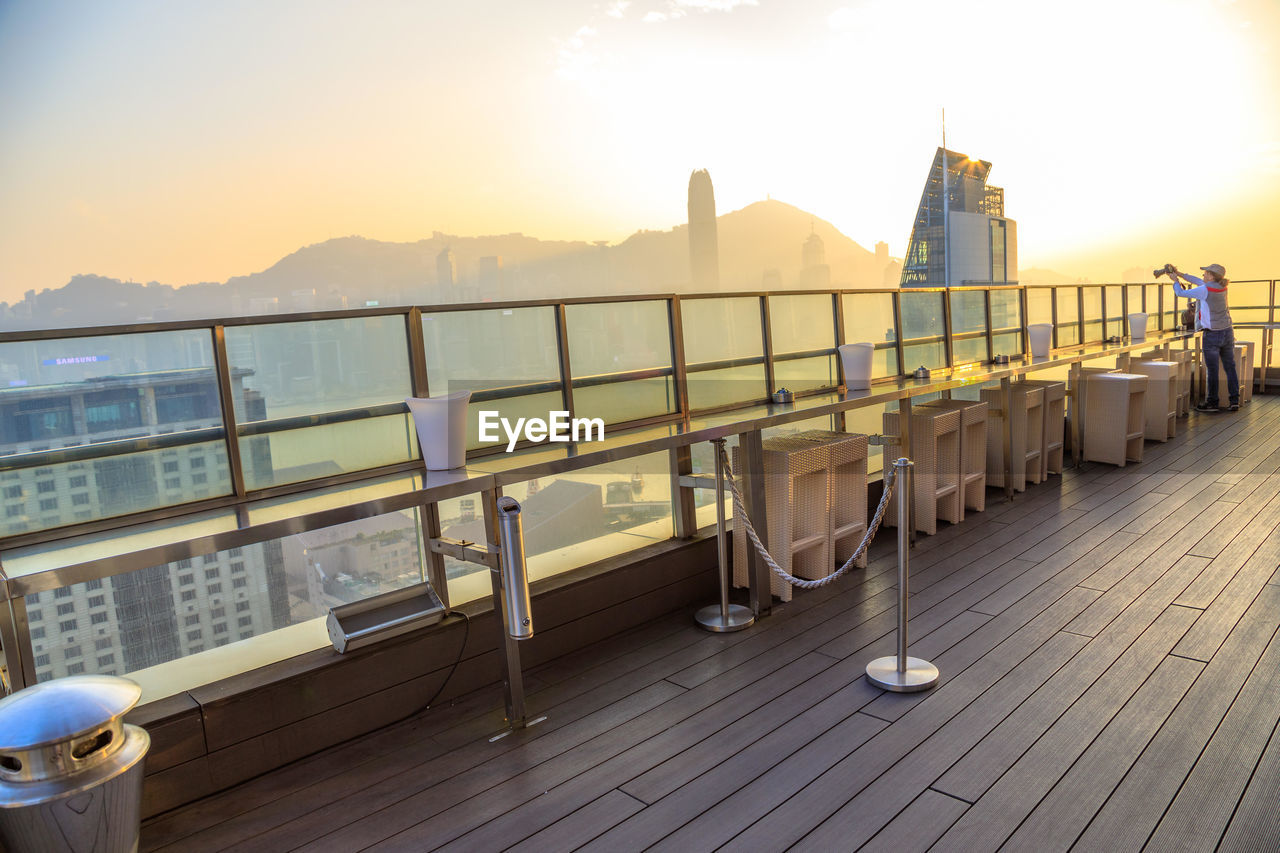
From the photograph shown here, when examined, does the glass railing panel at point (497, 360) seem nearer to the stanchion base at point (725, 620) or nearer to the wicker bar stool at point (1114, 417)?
the stanchion base at point (725, 620)

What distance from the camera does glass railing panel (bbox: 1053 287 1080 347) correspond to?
6.80m

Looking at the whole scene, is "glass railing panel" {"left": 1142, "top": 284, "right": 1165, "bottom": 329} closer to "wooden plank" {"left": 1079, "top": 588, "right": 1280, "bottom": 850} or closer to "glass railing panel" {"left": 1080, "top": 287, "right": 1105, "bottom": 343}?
"glass railing panel" {"left": 1080, "top": 287, "right": 1105, "bottom": 343}

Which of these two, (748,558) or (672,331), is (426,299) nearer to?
(672,331)

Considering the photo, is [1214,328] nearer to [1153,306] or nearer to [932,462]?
[1153,306]

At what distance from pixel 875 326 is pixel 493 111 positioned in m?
3.52

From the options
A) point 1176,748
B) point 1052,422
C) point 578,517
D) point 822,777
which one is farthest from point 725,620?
point 1052,422

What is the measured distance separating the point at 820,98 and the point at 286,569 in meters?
6.64

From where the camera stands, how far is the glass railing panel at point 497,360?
2596mm

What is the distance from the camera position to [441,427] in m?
2.35

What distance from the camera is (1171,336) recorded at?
7883 millimetres

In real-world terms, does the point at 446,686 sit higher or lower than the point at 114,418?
lower

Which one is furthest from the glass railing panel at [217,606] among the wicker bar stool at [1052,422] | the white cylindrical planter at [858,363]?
the wicker bar stool at [1052,422]

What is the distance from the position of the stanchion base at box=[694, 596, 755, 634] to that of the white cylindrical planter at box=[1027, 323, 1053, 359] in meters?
4.02

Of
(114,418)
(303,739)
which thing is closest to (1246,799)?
(303,739)
